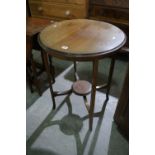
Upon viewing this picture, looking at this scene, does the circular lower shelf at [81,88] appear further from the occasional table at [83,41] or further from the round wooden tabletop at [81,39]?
the round wooden tabletop at [81,39]

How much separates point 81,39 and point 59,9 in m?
1.33

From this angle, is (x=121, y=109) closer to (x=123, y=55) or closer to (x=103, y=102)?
(x=103, y=102)

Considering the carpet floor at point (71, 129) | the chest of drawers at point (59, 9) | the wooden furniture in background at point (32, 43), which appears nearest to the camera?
the carpet floor at point (71, 129)

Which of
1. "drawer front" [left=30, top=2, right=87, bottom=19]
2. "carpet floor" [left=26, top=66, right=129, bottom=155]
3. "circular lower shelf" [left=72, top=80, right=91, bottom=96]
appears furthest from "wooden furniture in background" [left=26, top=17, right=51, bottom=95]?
"drawer front" [left=30, top=2, right=87, bottom=19]

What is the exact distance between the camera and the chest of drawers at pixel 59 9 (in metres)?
2.22

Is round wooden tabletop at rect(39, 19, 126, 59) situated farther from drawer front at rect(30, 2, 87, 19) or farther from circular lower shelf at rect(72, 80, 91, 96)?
drawer front at rect(30, 2, 87, 19)

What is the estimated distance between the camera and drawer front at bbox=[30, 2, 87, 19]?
2.25m

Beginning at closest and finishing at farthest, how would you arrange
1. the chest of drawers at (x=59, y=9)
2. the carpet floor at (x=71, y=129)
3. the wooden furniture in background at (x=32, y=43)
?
1. the carpet floor at (x=71, y=129)
2. the wooden furniture in background at (x=32, y=43)
3. the chest of drawers at (x=59, y=9)

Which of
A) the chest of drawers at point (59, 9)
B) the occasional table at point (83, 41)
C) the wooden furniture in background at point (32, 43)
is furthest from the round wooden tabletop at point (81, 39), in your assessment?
the chest of drawers at point (59, 9)

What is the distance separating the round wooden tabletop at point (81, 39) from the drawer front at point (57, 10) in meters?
0.84
